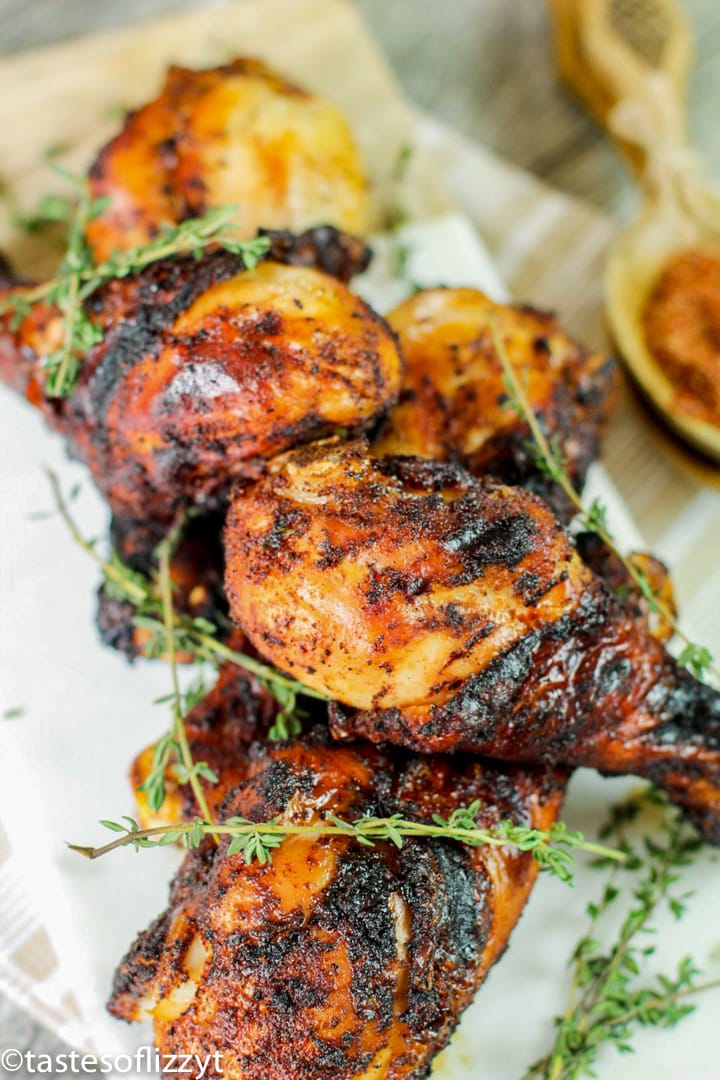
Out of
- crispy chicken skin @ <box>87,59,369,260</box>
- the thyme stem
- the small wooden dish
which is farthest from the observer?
the small wooden dish

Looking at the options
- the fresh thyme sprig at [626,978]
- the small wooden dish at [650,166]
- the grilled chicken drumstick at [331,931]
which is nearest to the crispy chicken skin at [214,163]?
the small wooden dish at [650,166]

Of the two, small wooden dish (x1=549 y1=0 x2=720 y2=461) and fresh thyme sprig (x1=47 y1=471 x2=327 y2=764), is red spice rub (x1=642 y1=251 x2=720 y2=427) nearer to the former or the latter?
small wooden dish (x1=549 y1=0 x2=720 y2=461)

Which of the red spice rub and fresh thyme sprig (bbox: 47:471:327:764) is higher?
the red spice rub

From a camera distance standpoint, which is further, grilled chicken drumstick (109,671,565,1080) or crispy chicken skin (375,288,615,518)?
crispy chicken skin (375,288,615,518)

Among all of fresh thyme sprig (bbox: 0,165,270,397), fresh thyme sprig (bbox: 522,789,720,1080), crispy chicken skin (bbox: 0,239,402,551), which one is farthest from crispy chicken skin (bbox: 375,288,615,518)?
fresh thyme sprig (bbox: 522,789,720,1080)

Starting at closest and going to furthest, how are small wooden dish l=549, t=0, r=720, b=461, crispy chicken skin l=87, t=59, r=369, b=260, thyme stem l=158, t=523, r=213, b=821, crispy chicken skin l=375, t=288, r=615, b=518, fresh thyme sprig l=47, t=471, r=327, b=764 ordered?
1. thyme stem l=158, t=523, r=213, b=821
2. fresh thyme sprig l=47, t=471, r=327, b=764
3. crispy chicken skin l=375, t=288, r=615, b=518
4. crispy chicken skin l=87, t=59, r=369, b=260
5. small wooden dish l=549, t=0, r=720, b=461

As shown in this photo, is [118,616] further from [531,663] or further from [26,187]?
[26,187]

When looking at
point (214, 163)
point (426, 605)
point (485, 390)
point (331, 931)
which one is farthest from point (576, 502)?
point (214, 163)

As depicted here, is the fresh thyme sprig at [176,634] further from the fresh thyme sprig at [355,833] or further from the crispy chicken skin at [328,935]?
the fresh thyme sprig at [355,833]
